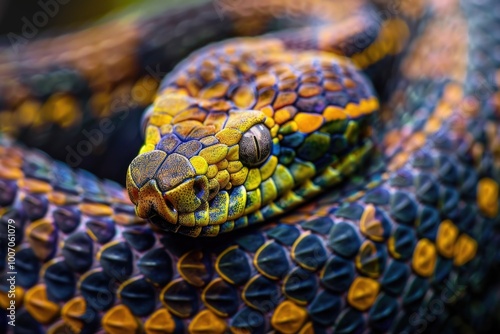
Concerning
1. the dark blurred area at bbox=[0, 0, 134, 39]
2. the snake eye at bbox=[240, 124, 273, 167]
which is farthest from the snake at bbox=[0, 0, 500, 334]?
the dark blurred area at bbox=[0, 0, 134, 39]

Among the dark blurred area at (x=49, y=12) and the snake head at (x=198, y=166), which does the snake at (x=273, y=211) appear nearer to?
→ the snake head at (x=198, y=166)

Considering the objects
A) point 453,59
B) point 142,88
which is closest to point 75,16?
point 142,88

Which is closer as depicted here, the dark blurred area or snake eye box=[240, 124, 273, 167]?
snake eye box=[240, 124, 273, 167]

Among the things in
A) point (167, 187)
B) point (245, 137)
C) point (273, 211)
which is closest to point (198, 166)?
point (167, 187)

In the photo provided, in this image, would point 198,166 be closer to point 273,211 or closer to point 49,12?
point 273,211

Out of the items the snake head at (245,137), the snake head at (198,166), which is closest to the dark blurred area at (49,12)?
the snake head at (245,137)

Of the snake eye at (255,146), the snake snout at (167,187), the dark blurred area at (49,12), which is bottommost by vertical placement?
the dark blurred area at (49,12)

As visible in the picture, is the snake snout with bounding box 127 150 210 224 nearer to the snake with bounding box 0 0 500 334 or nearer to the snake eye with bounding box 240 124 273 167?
the snake with bounding box 0 0 500 334
